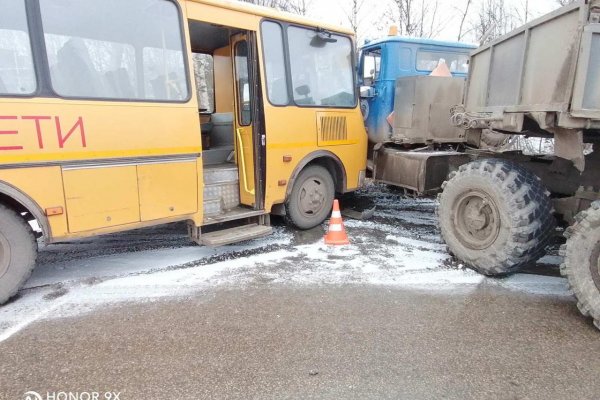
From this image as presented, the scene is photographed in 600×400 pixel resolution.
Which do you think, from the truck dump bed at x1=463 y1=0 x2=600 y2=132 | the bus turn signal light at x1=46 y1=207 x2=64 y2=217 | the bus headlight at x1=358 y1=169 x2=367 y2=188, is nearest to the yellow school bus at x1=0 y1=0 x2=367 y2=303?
the bus turn signal light at x1=46 y1=207 x2=64 y2=217

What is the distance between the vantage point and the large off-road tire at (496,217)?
13.0 feet

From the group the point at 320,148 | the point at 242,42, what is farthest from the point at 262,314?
the point at 242,42

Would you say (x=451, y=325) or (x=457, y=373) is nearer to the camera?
(x=457, y=373)

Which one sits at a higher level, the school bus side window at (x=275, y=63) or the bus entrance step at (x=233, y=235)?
the school bus side window at (x=275, y=63)

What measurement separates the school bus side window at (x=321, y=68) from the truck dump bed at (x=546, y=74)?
1990 mm

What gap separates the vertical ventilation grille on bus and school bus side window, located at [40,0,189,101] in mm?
2065

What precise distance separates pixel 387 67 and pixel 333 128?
1840 mm

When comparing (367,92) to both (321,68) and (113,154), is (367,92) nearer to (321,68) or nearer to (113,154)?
(321,68)

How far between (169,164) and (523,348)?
136 inches

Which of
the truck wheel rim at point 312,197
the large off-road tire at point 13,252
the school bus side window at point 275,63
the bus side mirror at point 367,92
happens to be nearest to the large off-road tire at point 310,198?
the truck wheel rim at point 312,197

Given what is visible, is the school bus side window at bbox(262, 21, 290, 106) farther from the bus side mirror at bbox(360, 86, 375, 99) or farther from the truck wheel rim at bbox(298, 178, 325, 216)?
the bus side mirror at bbox(360, 86, 375, 99)

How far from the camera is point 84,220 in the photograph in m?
3.89

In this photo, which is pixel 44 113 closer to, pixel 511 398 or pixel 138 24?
pixel 138 24

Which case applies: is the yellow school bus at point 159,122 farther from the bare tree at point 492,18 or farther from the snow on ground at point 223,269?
the bare tree at point 492,18
